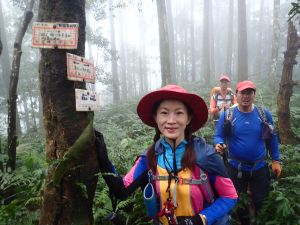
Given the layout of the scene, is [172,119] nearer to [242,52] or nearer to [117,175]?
[117,175]

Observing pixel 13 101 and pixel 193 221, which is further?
pixel 13 101

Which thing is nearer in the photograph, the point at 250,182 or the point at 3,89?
the point at 250,182

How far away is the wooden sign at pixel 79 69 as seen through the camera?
8.66 feet

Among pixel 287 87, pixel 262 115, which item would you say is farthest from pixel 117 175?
pixel 287 87

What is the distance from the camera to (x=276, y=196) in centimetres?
506

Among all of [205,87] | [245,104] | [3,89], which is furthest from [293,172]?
[3,89]

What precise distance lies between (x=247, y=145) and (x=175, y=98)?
264 centimetres

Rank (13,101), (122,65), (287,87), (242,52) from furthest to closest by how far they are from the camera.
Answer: (122,65) → (242,52) → (287,87) → (13,101)

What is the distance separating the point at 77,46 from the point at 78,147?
936mm

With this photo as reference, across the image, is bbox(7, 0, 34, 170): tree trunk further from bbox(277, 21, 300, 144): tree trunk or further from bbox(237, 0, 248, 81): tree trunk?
bbox(237, 0, 248, 81): tree trunk

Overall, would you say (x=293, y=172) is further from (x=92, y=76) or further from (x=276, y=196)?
(x=92, y=76)

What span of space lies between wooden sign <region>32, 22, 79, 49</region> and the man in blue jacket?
3226 mm

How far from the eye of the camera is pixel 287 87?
7645mm

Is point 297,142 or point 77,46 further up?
point 77,46
